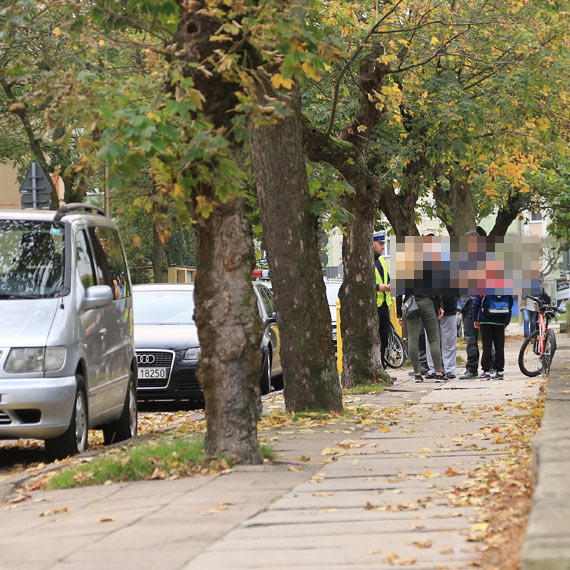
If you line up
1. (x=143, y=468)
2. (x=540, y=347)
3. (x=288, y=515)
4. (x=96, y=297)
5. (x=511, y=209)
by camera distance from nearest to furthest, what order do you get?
(x=288, y=515)
(x=143, y=468)
(x=96, y=297)
(x=540, y=347)
(x=511, y=209)

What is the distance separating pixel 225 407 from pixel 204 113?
1.94 m

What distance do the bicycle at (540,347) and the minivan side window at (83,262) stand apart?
8.40 metres

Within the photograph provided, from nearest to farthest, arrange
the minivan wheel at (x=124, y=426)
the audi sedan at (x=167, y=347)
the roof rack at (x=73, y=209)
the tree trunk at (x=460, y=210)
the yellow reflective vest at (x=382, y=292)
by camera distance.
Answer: the roof rack at (x=73, y=209) → the minivan wheel at (x=124, y=426) → the audi sedan at (x=167, y=347) → the yellow reflective vest at (x=382, y=292) → the tree trunk at (x=460, y=210)

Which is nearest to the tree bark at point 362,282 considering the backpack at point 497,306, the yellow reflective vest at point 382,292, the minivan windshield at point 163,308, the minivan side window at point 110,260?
the backpack at point 497,306

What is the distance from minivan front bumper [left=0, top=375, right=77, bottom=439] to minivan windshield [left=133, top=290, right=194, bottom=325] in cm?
682

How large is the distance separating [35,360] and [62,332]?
30cm

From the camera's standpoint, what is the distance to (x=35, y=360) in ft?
33.1

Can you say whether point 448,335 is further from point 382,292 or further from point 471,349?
point 382,292

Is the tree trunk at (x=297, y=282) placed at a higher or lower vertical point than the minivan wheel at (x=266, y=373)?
higher

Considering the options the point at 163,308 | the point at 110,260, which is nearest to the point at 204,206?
the point at 110,260

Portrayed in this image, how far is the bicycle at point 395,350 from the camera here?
23766mm

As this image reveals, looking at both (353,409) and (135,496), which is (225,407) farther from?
(353,409)

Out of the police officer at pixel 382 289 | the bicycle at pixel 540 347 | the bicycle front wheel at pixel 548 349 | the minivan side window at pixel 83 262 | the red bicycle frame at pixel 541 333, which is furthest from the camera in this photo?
the police officer at pixel 382 289

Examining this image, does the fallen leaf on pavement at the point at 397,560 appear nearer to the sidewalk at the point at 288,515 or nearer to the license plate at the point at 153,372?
the sidewalk at the point at 288,515
